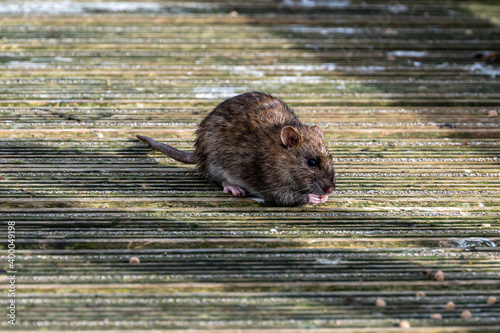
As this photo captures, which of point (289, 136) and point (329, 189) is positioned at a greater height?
point (289, 136)

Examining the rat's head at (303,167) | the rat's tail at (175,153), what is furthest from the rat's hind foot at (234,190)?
the rat's tail at (175,153)

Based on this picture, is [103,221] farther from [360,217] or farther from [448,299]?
[448,299]

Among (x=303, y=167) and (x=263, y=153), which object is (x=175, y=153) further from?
(x=303, y=167)

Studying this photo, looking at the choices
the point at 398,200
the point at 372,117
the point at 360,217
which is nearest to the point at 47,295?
the point at 360,217

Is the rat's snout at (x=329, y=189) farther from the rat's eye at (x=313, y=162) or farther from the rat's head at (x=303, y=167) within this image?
the rat's eye at (x=313, y=162)

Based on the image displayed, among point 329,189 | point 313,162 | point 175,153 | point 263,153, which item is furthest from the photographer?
point 175,153

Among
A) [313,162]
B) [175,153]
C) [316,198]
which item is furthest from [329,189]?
[175,153]

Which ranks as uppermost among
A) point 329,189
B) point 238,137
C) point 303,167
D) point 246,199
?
point 238,137

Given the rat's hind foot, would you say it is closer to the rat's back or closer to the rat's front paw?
the rat's back
